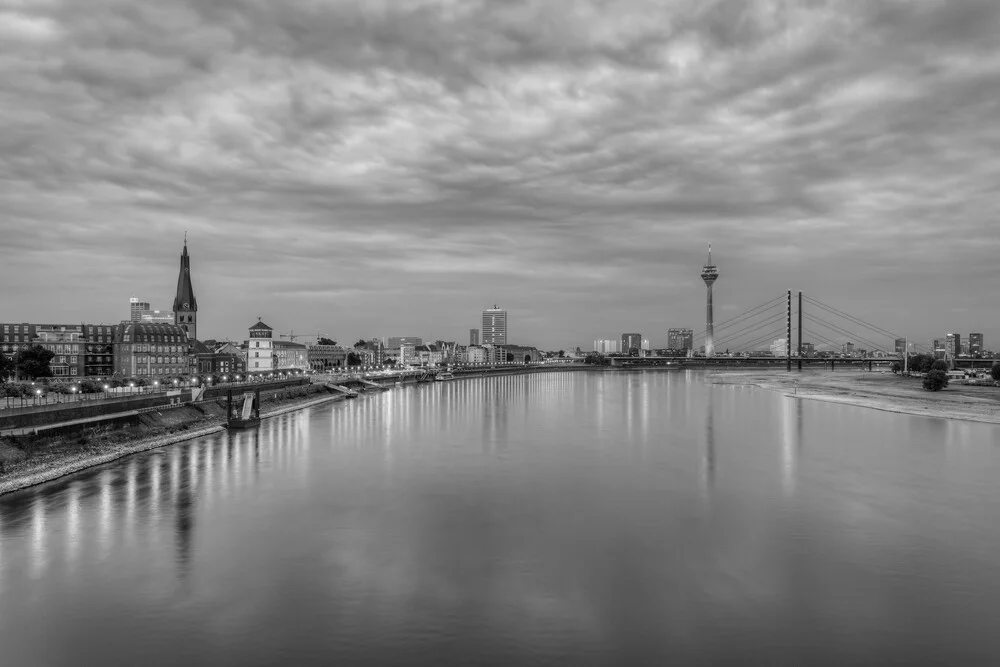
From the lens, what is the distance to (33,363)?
2598 inches

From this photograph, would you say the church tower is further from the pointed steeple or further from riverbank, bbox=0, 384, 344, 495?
riverbank, bbox=0, 384, 344, 495

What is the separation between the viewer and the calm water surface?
477 inches

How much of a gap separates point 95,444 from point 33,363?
43132mm

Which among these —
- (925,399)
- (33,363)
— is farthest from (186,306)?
(925,399)

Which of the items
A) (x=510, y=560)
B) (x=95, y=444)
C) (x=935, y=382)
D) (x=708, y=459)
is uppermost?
(x=935, y=382)

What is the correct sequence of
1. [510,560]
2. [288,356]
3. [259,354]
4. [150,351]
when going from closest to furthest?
[510,560] < [150,351] < [259,354] < [288,356]

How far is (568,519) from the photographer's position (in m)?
21.2

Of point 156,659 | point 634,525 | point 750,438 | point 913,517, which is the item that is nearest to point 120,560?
point 156,659

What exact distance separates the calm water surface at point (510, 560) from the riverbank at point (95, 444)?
144 centimetres

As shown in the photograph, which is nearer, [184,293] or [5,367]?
[5,367]

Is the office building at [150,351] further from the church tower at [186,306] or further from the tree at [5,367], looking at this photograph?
the church tower at [186,306]

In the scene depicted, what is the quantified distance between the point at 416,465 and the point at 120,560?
16488mm

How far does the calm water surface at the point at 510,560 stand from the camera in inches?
477

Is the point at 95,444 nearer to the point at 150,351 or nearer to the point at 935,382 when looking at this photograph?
the point at 150,351
